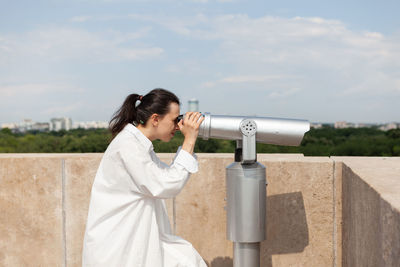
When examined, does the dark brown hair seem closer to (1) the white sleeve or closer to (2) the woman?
(2) the woman

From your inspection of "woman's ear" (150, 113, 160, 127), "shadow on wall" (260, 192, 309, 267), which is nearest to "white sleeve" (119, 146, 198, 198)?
"woman's ear" (150, 113, 160, 127)

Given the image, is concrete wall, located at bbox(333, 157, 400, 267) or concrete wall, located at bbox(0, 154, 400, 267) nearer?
concrete wall, located at bbox(333, 157, 400, 267)

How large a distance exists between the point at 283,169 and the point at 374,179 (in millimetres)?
1165

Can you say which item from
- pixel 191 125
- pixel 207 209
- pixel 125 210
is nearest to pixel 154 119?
pixel 191 125

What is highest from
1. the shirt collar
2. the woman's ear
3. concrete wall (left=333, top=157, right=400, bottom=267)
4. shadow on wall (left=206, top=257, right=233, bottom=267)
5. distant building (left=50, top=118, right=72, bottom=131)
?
distant building (left=50, top=118, right=72, bottom=131)

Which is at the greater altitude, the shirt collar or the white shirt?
the shirt collar

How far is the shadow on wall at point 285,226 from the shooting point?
3385mm

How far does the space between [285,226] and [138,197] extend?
1.49 metres

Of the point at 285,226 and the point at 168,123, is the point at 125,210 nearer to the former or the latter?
the point at 168,123

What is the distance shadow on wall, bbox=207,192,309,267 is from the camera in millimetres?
3385

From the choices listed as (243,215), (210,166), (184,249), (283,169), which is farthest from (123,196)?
(283,169)

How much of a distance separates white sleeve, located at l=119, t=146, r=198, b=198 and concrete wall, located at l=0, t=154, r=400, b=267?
111 centimetres

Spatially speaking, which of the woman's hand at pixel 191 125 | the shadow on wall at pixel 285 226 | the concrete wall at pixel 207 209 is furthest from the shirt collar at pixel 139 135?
the shadow on wall at pixel 285 226

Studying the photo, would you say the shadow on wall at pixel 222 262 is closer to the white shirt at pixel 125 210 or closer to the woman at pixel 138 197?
the woman at pixel 138 197
